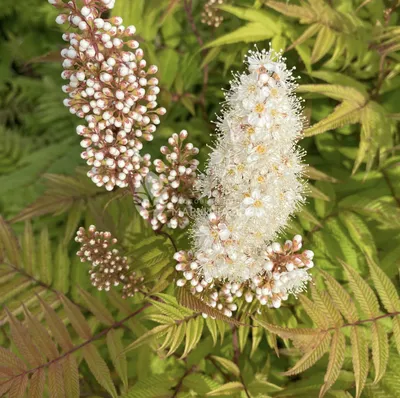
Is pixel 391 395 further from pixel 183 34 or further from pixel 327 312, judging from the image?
pixel 183 34

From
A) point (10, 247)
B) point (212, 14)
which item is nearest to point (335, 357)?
point (10, 247)

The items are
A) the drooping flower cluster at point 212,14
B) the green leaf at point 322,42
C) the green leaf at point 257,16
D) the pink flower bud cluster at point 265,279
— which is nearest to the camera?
the pink flower bud cluster at point 265,279

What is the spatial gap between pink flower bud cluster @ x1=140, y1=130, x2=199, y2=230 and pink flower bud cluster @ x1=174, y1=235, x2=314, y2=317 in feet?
0.67

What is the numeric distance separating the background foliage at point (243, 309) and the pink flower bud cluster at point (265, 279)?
0.10m

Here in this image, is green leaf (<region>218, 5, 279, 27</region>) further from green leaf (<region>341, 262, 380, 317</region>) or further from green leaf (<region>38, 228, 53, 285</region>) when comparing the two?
green leaf (<region>38, 228, 53, 285</region>)

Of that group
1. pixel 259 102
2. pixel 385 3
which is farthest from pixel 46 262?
pixel 385 3

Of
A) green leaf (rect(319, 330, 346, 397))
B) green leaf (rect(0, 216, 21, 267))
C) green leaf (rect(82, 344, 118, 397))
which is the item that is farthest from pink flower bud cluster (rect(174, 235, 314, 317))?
green leaf (rect(0, 216, 21, 267))

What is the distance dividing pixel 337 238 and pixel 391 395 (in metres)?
0.81

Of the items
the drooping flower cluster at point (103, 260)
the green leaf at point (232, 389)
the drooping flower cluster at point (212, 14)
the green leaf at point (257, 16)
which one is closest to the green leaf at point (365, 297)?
the green leaf at point (232, 389)

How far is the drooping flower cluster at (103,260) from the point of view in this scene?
1780mm

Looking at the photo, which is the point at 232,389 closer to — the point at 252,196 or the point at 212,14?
the point at 252,196

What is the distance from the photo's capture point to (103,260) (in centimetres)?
180

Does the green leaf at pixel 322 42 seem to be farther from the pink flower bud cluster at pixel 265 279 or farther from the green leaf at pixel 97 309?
the green leaf at pixel 97 309

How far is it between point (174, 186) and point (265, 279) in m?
0.53
